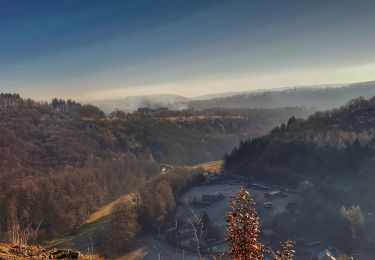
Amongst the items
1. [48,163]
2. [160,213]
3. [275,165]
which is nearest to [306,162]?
[275,165]

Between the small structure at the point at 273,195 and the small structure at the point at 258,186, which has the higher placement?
the small structure at the point at 273,195

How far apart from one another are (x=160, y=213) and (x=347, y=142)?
57170mm

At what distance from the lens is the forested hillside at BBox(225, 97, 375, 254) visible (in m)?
84.5

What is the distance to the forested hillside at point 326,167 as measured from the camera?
277ft

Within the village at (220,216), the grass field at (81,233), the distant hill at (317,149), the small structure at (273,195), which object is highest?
the distant hill at (317,149)

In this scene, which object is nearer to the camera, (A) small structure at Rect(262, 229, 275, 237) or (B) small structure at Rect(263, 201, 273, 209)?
(A) small structure at Rect(262, 229, 275, 237)

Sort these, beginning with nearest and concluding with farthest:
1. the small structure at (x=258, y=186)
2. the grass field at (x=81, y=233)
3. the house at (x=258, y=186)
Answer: the grass field at (x=81, y=233) → the small structure at (x=258, y=186) → the house at (x=258, y=186)

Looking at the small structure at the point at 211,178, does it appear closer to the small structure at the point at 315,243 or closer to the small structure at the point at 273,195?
the small structure at the point at 273,195

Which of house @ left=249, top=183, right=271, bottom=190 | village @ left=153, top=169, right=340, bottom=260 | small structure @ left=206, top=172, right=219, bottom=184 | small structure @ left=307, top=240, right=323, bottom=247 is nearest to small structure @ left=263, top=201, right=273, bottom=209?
village @ left=153, top=169, right=340, bottom=260

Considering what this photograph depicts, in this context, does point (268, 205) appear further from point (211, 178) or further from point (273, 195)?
point (211, 178)

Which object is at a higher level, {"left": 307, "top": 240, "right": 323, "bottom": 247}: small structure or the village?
the village

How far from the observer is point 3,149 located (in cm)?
19025

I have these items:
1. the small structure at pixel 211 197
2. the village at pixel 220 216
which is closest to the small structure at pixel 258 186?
the village at pixel 220 216

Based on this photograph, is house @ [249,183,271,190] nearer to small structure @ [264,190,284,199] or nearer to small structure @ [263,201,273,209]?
small structure @ [264,190,284,199]
